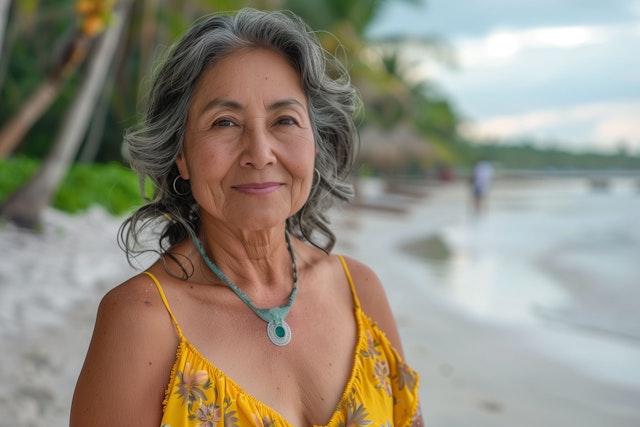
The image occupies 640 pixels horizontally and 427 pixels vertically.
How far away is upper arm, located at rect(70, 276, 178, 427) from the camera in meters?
1.30

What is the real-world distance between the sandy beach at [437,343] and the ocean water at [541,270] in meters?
0.10

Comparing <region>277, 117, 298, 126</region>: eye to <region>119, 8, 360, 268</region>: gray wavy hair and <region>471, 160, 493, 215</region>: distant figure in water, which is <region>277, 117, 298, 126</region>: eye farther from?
<region>471, 160, 493, 215</region>: distant figure in water

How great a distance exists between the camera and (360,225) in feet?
59.8

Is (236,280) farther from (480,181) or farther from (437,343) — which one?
(480,181)

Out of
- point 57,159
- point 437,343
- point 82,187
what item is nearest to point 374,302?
point 437,343

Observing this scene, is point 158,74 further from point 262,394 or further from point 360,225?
point 360,225

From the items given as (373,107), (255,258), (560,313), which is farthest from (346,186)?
(373,107)

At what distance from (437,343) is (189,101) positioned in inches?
221

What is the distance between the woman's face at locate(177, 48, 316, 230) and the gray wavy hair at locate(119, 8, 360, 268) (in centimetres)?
3

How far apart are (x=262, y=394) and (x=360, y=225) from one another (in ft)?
55.3

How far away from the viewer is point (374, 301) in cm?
170

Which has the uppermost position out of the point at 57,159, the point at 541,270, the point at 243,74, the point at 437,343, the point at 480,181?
the point at 243,74

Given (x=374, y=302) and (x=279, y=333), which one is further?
(x=374, y=302)

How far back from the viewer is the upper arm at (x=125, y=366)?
130 cm
